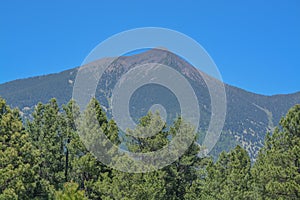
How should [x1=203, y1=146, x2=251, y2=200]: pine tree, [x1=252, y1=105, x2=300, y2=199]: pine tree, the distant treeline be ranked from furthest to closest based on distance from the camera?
1. [x1=203, y1=146, x2=251, y2=200]: pine tree
2. the distant treeline
3. [x1=252, y1=105, x2=300, y2=199]: pine tree

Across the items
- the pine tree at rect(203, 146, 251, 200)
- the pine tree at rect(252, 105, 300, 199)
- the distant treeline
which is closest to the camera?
the pine tree at rect(252, 105, 300, 199)

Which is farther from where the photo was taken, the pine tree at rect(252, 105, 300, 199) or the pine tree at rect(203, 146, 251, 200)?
the pine tree at rect(203, 146, 251, 200)

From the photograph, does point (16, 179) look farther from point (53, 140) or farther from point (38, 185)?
point (53, 140)

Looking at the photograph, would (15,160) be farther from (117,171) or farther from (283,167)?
(283,167)

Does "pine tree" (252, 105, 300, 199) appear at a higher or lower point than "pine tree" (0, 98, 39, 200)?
lower

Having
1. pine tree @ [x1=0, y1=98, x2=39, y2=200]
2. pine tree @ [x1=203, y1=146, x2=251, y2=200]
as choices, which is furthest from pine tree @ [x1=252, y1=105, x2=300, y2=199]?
pine tree @ [x1=0, y1=98, x2=39, y2=200]

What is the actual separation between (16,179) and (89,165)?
4810 millimetres

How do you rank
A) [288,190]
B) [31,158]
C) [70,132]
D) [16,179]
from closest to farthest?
[288,190], [16,179], [31,158], [70,132]

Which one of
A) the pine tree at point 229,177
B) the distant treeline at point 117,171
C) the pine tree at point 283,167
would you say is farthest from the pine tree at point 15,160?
the pine tree at point 283,167

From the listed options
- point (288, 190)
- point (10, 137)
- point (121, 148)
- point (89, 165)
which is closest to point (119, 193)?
point (89, 165)

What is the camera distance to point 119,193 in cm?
2708

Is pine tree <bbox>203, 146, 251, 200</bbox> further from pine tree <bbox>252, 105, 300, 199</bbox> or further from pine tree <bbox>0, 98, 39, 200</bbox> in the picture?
pine tree <bbox>0, 98, 39, 200</bbox>

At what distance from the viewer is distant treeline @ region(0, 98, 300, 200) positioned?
87.3 ft

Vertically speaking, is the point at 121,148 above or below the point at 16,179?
above
